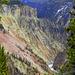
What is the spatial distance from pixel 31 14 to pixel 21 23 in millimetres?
16246

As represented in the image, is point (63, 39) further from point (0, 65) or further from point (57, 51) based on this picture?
point (0, 65)

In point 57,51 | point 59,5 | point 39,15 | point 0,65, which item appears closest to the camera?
point 0,65

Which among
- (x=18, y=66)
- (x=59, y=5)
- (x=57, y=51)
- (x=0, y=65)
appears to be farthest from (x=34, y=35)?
(x=59, y=5)

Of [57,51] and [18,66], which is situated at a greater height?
[18,66]

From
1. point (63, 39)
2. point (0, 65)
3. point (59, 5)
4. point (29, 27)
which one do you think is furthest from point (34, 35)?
point (59, 5)

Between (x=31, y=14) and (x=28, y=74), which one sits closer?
(x=28, y=74)

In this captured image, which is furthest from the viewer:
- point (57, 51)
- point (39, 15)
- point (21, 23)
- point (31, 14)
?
point (39, 15)

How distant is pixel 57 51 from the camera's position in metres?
84.6

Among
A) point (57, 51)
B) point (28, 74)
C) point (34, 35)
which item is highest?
point (28, 74)

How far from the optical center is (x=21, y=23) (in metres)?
78.8

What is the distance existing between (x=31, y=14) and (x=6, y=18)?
2931 cm

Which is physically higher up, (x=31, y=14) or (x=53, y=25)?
(x=31, y=14)

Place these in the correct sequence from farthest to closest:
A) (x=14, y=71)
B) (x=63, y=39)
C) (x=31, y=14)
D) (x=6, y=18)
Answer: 1. (x=63, y=39)
2. (x=31, y=14)
3. (x=6, y=18)
4. (x=14, y=71)

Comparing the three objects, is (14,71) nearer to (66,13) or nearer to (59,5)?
(66,13)
